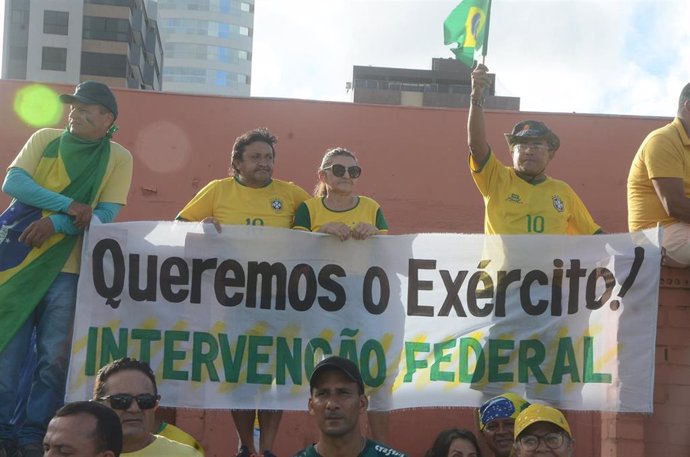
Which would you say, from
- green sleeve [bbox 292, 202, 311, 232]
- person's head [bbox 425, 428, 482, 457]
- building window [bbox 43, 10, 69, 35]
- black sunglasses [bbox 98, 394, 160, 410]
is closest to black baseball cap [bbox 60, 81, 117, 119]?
green sleeve [bbox 292, 202, 311, 232]

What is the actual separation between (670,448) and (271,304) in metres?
2.35

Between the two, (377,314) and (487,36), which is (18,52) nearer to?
(487,36)

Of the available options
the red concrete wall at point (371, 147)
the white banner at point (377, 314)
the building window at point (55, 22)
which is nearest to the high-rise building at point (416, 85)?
the building window at point (55, 22)

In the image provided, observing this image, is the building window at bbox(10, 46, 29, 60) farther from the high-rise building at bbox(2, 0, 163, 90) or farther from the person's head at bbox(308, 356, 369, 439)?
the person's head at bbox(308, 356, 369, 439)

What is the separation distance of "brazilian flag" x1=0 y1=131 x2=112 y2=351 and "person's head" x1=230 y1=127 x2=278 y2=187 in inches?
29.5

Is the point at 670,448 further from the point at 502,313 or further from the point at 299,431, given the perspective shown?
the point at 299,431

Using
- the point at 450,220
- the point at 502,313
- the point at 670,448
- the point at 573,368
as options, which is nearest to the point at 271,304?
the point at 502,313

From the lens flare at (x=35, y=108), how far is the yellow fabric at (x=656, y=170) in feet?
15.7

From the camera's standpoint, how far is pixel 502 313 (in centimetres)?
633

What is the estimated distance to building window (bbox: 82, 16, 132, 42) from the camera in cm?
6606

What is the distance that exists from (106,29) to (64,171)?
63.2m

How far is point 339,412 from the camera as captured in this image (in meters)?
4.64

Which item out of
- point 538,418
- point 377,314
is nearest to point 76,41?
point 377,314

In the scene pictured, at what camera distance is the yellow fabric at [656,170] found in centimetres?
633
